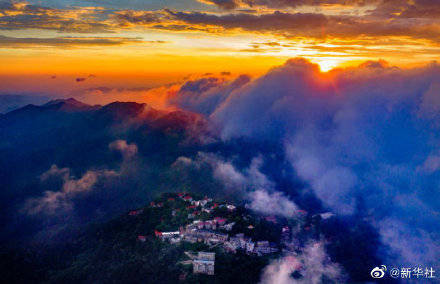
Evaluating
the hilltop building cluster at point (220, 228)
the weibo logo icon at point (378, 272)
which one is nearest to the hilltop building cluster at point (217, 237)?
the hilltop building cluster at point (220, 228)

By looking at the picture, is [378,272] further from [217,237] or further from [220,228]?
[220,228]

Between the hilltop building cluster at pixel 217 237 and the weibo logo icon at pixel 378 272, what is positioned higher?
the hilltop building cluster at pixel 217 237

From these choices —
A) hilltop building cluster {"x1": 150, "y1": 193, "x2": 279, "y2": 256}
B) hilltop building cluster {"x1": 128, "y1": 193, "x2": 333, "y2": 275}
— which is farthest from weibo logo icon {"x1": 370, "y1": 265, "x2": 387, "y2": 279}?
hilltop building cluster {"x1": 150, "y1": 193, "x2": 279, "y2": 256}

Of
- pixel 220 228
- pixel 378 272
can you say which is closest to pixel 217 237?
pixel 220 228

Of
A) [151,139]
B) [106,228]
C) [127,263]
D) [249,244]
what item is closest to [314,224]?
[249,244]

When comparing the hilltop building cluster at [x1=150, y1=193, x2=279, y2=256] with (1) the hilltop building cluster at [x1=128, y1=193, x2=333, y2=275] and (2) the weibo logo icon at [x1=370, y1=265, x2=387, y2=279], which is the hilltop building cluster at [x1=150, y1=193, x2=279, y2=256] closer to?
(1) the hilltop building cluster at [x1=128, y1=193, x2=333, y2=275]

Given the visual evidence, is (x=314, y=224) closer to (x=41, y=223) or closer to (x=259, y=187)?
(x=259, y=187)

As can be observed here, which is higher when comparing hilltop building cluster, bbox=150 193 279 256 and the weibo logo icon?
hilltop building cluster, bbox=150 193 279 256

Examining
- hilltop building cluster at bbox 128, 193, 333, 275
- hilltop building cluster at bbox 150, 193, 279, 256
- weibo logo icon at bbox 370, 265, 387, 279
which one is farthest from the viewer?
hilltop building cluster at bbox 150, 193, 279, 256

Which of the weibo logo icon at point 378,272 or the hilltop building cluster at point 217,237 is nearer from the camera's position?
the weibo logo icon at point 378,272

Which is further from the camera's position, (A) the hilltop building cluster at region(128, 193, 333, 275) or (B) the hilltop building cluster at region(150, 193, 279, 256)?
(B) the hilltop building cluster at region(150, 193, 279, 256)

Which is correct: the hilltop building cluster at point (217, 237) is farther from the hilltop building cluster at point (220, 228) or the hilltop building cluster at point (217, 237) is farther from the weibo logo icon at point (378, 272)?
the weibo logo icon at point (378, 272)

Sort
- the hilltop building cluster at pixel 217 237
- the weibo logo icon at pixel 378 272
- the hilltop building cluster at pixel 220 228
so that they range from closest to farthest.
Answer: the weibo logo icon at pixel 378 272 < the hilltop building cluster at pixel 220 228 < the hilltop building cluster at pixel 217 237
